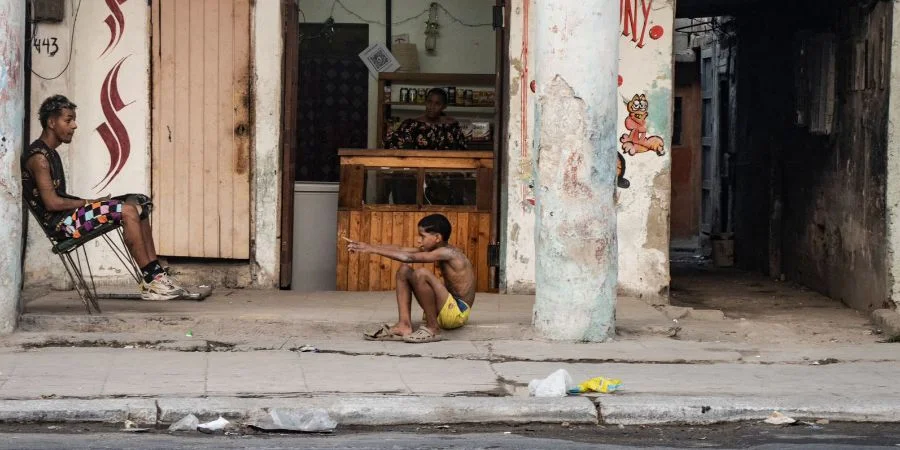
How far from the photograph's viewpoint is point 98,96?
38.1 ft

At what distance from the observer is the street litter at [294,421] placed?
7.00 meters

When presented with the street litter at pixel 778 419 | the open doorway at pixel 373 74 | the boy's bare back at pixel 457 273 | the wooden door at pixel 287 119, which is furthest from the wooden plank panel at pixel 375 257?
the street litter at pixel 778 419

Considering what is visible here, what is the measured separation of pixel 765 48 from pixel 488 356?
8596mm

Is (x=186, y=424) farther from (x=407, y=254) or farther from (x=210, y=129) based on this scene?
(x=210, y=129)

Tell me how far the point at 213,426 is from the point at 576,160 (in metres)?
3.34

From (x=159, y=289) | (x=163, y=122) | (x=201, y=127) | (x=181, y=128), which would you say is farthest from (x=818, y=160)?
(x=159, y=289)

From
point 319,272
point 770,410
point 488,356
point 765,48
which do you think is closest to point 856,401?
point 770,410

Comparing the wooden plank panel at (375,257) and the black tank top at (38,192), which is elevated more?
the black tank top at (38,192)

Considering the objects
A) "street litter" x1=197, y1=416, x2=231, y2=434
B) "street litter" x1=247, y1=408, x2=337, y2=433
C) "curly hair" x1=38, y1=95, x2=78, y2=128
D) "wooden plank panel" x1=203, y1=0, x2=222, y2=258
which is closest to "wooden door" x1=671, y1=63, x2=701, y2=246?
"wooden plank panel" x1=203, y1=0, x2=222, y2=258

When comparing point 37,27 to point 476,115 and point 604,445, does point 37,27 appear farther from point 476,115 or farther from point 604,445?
point 604,445

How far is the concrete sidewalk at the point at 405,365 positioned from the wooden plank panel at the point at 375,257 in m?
0.54

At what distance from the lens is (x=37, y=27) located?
11477 millimetres

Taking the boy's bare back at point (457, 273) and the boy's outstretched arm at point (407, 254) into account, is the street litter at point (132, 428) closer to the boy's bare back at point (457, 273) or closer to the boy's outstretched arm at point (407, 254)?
the boy's outstretched arm at point (407, 254)

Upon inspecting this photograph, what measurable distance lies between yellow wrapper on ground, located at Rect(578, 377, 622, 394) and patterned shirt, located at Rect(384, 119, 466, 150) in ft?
16.8
